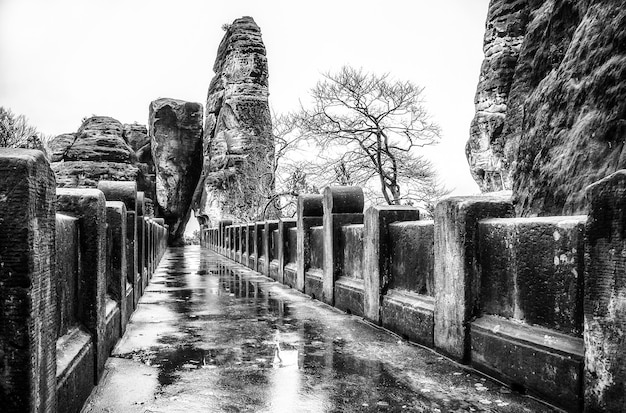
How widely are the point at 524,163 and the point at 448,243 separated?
2.91 m

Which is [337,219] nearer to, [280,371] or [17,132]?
[280,371]

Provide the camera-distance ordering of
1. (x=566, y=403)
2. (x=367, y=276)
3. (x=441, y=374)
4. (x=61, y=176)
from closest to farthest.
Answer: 1. (x=566, y=403)
2. (x=441, y=374)
3. (x=367, y=276)
4. (x=61, y=176)

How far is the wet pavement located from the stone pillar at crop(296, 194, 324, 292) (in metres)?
2.53

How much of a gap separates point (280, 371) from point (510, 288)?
1778 millimetres

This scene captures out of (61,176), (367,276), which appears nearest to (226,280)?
(367,276)

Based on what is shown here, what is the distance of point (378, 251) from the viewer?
18.1 ft

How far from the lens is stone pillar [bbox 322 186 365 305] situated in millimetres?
7180

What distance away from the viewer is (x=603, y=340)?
2.52m

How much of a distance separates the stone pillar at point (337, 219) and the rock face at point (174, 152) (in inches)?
1671

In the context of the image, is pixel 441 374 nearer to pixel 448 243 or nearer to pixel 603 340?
pixel 448 243

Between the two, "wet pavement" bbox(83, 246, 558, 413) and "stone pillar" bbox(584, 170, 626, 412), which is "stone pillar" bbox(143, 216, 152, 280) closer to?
"wet pavement" bbox(83, 246, 558, 413)

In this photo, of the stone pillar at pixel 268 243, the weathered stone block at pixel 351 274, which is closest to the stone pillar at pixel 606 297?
the weathered stone block at pixel 351 274

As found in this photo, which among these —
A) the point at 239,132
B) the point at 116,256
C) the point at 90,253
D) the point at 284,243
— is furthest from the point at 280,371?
the point at 239,132

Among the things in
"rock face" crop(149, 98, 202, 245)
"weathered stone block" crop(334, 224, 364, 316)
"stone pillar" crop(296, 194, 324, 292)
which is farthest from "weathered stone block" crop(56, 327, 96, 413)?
"rock face" crop(149, 98, 202, 245)
